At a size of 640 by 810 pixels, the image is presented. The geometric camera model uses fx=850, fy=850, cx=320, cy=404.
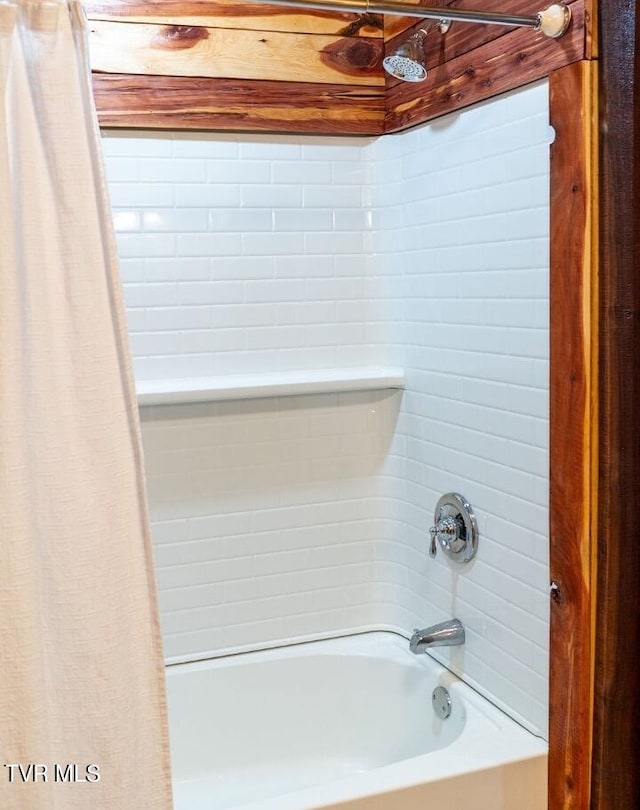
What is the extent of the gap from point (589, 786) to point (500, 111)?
4.73 feet

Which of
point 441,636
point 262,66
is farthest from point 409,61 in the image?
point 441,636

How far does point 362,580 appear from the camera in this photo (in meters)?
2.52

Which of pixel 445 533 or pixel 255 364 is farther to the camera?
pixel 255 364

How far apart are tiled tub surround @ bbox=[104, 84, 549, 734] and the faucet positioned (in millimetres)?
47

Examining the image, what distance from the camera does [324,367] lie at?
242cm

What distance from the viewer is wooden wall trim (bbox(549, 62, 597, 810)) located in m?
1.63

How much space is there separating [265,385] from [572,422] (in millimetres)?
863

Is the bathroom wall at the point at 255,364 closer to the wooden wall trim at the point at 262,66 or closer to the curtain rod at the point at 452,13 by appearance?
the wooden wall trim at the point at 262,66

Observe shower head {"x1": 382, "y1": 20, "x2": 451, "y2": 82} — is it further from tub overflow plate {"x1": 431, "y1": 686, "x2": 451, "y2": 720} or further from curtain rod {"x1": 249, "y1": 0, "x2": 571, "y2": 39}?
tub overflow plate {"x1": 431, "y1": 686, "x2": 451, "y2": 720}

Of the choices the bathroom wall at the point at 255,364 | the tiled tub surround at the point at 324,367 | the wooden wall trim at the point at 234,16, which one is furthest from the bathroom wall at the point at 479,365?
the wooden wall trim at the point at 234,16

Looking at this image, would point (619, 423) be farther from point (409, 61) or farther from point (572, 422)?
point (409, 61)

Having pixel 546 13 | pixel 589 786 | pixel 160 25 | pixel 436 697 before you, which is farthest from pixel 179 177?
pixel 589 786

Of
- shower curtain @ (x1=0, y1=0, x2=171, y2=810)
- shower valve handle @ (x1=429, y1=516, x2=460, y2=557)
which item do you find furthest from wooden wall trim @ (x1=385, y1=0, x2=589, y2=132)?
shower valve handle @ (x1=429, y1=516, x2=460, y2=557)

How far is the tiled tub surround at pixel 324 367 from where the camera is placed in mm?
2045
